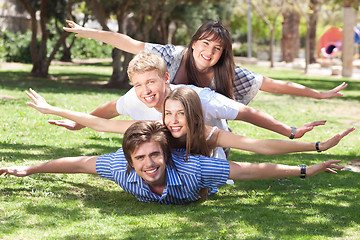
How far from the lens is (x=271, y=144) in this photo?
5121 millimetres

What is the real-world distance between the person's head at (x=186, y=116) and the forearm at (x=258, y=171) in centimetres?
41

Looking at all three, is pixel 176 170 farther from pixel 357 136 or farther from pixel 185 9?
pixel 185 9

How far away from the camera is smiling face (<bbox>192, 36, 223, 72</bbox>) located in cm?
593

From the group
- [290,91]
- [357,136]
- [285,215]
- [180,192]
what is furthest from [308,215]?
[357,136]

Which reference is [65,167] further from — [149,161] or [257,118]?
→ [257,118]

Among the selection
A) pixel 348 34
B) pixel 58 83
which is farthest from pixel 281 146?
pixel 348 34

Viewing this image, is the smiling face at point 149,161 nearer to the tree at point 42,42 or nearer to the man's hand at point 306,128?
the man's hand at point 306,128

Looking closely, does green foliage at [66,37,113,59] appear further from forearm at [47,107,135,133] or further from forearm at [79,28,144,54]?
forearm at [47,107,135,133]

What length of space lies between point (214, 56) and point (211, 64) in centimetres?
10

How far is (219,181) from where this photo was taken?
5238 millimetres

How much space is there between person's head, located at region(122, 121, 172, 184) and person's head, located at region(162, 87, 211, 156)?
Result: 0.16 metres

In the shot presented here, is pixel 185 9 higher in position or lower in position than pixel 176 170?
higher

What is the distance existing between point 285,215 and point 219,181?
0.71 m

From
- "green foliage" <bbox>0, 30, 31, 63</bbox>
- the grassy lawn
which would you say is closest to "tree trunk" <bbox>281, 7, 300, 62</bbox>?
"green foliage" <bbox>0, 30, 31, 63</bbox>
